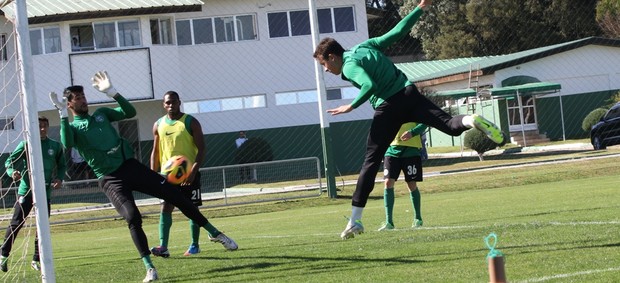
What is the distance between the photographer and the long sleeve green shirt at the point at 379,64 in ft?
32.4

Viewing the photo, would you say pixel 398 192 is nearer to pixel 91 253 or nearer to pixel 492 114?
pixel 91 253

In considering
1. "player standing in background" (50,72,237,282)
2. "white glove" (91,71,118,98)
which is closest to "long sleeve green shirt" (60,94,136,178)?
"player standing in background" (50,72,237,282)

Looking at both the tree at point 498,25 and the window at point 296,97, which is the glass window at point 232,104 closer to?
the window at point 296,97

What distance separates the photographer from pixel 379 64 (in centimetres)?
1005

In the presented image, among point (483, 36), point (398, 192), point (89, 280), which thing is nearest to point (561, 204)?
point (89, 280)

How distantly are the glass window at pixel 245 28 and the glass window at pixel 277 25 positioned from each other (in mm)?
667

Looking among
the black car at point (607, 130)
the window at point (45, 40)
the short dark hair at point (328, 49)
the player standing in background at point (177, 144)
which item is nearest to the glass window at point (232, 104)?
the window at point (45, 40)

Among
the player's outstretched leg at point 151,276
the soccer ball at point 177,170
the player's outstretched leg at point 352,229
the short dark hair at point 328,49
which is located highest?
the short dark hair at point 328,49

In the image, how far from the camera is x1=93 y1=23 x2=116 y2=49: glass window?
124 ft

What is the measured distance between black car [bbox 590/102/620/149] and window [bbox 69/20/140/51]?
17.1 m

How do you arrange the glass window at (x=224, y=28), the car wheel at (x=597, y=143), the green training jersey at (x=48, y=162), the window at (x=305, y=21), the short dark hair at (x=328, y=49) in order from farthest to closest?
the window at (x=305, y=21), the glass window at (x=224, y=28), the car wheel at (x=597, y=143), the green training jersey at (x=48, y=162), the short dark hair at (x=328, y=49)

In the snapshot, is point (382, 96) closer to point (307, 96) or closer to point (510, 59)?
point (307, 96)

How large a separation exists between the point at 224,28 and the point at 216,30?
0.32 meters

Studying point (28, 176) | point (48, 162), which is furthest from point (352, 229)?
point (28, 176)
